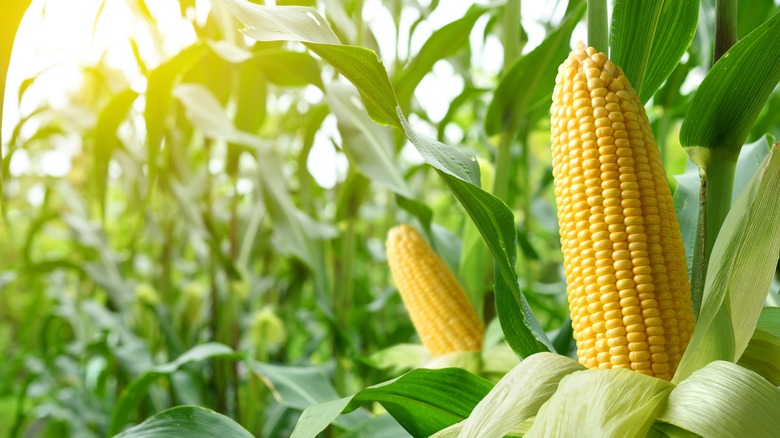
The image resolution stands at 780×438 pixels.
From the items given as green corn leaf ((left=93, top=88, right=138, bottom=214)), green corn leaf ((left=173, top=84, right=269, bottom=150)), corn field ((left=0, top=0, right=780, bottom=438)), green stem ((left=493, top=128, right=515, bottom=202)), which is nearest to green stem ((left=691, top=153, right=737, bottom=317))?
corn field ((left=0, top=0, right=780, bottom=438))

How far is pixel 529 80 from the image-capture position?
0.62m

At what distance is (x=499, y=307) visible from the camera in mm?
469

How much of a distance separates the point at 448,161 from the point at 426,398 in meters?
0.16

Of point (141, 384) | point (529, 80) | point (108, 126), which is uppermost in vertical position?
point (529, 80)

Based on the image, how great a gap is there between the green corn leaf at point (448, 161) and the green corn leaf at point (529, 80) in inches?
6.8

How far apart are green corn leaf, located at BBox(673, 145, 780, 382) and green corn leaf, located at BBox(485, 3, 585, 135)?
259mm

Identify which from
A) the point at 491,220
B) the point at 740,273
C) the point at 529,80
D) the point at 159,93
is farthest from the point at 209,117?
the point at 740,273

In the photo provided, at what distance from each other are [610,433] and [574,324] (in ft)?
0.36

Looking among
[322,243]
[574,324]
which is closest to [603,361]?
[574,324]

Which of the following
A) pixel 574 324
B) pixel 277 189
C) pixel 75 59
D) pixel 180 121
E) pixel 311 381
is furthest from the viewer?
pixel 75 59

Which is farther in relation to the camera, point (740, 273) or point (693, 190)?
point (693, 190)

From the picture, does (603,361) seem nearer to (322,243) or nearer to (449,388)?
(449,388)

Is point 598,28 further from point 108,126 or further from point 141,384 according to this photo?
point 108,126

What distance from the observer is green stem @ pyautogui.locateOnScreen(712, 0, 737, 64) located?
46 cm
